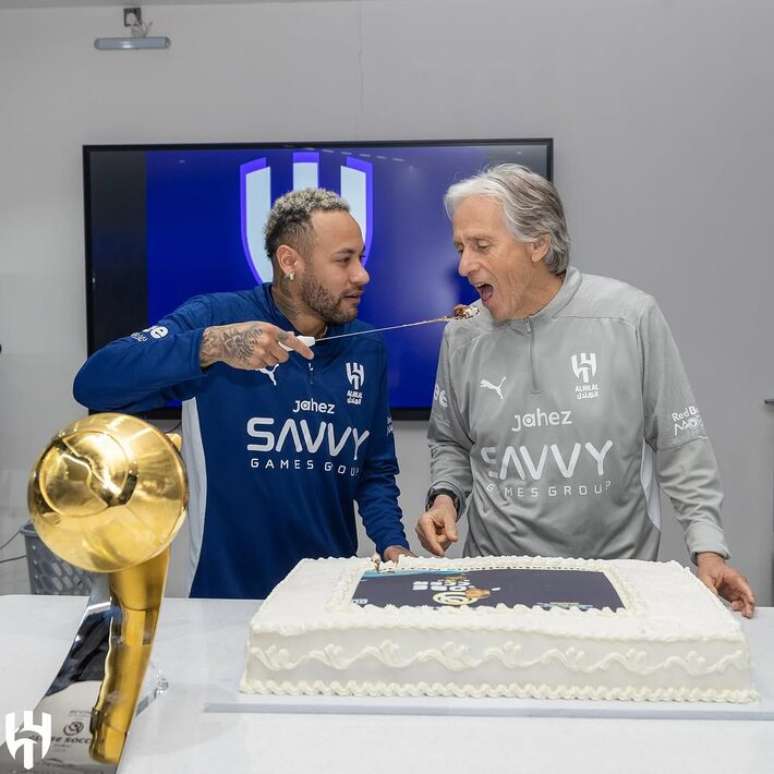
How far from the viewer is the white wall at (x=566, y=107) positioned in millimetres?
3484

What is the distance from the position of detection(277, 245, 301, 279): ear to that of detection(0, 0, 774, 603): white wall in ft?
5.15

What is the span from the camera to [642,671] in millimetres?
1173

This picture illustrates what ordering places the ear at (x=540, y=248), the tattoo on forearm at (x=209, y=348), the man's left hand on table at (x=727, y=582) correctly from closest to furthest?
the man's left hand on table at (x=727, y=582) < the tattoo on forearm at (x=209, y=348) < the ear at (x=540, y=248)

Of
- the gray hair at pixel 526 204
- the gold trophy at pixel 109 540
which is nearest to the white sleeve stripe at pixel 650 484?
the gray hair at pixel 526 204

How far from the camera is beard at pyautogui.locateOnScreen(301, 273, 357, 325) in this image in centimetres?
208

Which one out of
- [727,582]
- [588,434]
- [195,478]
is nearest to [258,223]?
[195,478]

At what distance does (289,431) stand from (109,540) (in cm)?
98

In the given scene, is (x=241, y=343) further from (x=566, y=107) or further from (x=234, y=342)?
(x=566, y=107)

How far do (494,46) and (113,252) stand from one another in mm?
1590

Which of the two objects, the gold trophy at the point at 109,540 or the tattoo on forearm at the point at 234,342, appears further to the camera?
the tattoo on forearm at the point at 234,342

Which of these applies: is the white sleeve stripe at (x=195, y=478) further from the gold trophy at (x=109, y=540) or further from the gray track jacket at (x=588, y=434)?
the gold trophy at (x=109, y=540)

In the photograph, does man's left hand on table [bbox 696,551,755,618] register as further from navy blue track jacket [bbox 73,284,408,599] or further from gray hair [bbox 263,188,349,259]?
gray hair [bbox 263,188,349,259]

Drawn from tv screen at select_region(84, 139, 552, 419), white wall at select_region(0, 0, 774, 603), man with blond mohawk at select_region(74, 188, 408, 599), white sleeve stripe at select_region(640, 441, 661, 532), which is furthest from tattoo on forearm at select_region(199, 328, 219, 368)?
white wall at select_region(0, 0, 774, 603)

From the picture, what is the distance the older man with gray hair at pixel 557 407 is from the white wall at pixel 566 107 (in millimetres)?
1629
